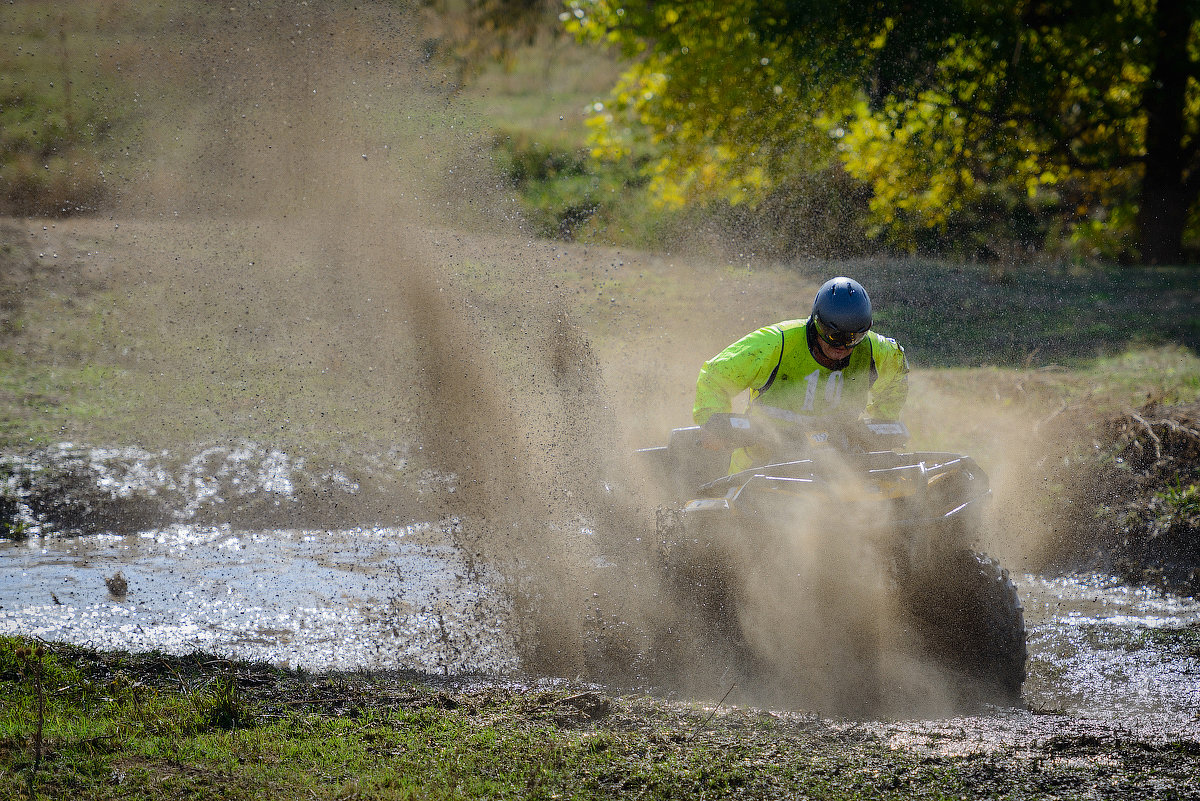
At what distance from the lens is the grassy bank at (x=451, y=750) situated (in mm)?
4434

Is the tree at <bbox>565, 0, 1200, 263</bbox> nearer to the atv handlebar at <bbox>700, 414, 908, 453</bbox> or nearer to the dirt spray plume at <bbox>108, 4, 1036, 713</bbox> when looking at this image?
the dirt spray plume at <bbox>108, 4, 1036, 713</bbox>

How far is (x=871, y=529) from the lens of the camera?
5574 millimetres

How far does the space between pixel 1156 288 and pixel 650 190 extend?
819 cm

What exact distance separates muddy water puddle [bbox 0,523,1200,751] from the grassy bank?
0.40m

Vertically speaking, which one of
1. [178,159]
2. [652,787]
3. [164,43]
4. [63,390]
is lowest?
[63,390]

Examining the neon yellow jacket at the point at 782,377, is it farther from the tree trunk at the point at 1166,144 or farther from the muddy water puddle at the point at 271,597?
the tree trunk at the point at 1166,144

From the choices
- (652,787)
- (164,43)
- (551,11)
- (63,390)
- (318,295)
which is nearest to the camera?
(652,787)

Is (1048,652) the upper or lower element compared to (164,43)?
lower

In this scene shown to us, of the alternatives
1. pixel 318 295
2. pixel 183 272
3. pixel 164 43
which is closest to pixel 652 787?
pixel 318 295

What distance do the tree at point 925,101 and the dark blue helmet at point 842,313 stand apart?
11.7 metres

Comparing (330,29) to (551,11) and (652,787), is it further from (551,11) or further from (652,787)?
(652,787)

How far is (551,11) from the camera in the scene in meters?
23.1

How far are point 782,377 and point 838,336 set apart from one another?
21.3 inches

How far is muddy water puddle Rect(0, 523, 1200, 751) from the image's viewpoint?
614 centimetres
